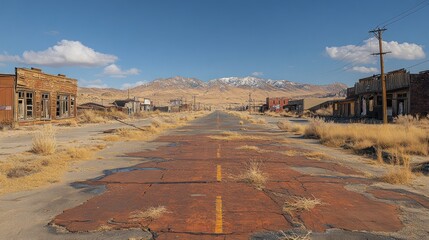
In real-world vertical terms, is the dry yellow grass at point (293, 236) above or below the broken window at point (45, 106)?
below

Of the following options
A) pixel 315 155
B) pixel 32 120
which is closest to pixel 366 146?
pixel 315 155

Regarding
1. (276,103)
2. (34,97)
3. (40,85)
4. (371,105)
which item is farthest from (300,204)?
(276,103)

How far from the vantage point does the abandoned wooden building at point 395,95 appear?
43.9 metres

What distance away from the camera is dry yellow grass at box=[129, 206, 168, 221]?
655 centimetres

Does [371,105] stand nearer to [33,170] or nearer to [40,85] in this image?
[40,85]

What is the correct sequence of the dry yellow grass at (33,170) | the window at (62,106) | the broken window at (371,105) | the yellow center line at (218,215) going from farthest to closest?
the broken window at (371,105) → the window at (62,106) → the dry yellow grass at (33,170) → the yellow center line at (218,215)

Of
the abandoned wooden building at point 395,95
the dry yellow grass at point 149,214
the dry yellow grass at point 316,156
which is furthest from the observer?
the abandoned wooden building at point 395,95

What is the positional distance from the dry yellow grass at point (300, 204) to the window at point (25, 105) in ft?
105

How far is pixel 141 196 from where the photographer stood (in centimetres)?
826

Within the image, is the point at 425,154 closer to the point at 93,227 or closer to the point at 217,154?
the point at 217,154

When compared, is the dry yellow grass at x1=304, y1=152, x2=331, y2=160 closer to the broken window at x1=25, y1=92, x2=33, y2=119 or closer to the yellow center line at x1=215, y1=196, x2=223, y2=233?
the yellow center line at x1=215, y1=196, x2=223, y2=233

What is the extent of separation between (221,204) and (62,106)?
39.6 metres

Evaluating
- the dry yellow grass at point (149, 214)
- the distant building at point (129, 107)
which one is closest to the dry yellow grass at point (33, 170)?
the dry yellow grass at point (149, 214)

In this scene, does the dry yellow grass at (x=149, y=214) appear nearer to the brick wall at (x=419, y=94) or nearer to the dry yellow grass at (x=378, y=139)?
the dry yellow grass at (x=378, y=139)
